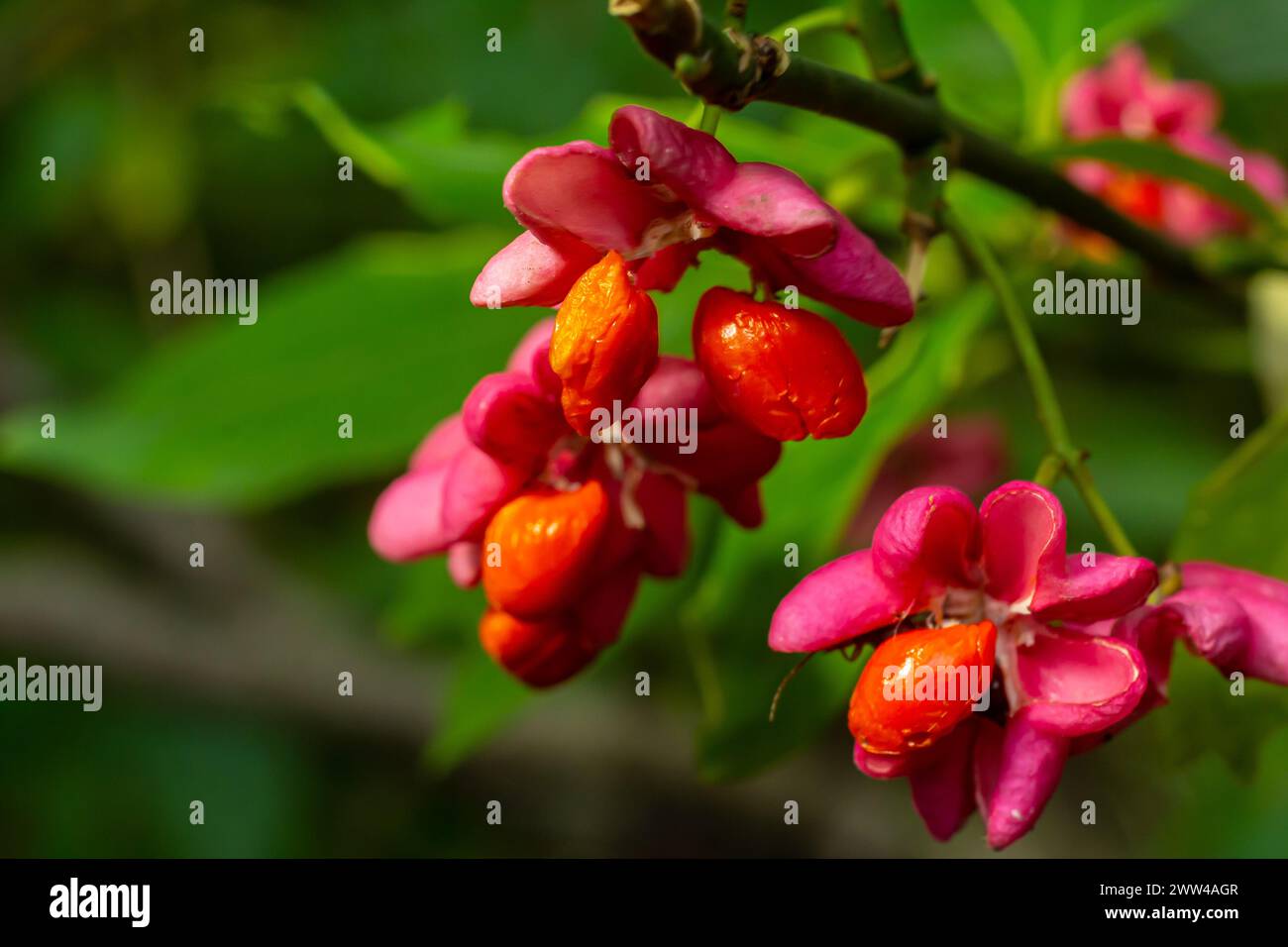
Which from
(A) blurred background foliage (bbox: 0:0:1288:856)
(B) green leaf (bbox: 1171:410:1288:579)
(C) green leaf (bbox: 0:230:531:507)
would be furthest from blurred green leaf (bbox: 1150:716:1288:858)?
(C) green leaf (bbox: 0:230:531:507)

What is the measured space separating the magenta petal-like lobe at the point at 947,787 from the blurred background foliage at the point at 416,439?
265 mm

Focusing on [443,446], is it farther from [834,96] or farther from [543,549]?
[834,96]

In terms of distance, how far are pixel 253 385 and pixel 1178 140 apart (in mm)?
981

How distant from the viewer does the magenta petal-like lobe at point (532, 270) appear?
0.68 m

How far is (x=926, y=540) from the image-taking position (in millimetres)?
708

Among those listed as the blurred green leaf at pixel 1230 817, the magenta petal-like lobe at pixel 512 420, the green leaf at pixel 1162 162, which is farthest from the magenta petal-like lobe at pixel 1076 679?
the blurred green leaf at pixel 1230 817

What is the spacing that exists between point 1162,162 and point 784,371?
53 centimetres

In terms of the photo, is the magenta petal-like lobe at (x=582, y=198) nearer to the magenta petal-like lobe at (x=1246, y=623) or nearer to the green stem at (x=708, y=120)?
the green stem at (x=708, y=120)

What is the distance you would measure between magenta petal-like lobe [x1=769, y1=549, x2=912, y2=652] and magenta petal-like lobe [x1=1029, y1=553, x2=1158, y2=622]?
0.24 ft

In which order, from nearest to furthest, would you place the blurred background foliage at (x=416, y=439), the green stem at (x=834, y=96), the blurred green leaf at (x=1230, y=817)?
the green stem at (x=834, y=96)
the blurred background foliage at (x=416, y=439)
the blurred green leaf at (x=1230, y=817)

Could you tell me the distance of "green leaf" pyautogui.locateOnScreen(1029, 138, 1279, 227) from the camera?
1.02 m

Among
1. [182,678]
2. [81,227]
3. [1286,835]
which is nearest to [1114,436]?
[1286,835]

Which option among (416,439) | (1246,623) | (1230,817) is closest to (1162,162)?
(1246,623)
